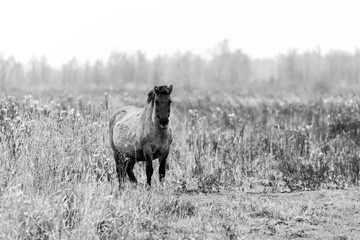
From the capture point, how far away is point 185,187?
30.5 ft

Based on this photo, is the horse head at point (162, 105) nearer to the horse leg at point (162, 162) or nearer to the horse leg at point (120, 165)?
the horse leg at point (162, 162)

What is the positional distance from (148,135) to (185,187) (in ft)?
4.82

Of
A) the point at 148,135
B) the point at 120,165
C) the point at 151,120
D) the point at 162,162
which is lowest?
the point at 120,165

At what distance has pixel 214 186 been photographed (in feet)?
30.9

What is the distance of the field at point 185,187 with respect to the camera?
6051mm

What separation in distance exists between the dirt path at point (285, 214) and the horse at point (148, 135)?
837mm

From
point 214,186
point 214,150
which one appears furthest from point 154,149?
point 214,150

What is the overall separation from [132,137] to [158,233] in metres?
2.34

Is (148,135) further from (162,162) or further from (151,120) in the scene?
(162,162)

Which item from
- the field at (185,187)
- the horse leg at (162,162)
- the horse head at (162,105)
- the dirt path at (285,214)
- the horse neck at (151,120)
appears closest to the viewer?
the field at (185,187)

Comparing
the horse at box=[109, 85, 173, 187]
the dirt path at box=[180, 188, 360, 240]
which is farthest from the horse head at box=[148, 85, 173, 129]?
the dirt path at box=[180, 188, 360, 240]

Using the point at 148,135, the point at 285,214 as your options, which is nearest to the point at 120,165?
the point at 148,135

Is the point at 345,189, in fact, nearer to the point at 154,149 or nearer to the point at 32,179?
the point at 154,149

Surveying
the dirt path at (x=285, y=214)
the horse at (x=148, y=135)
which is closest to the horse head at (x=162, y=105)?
the horse at (x=148, y=135)
